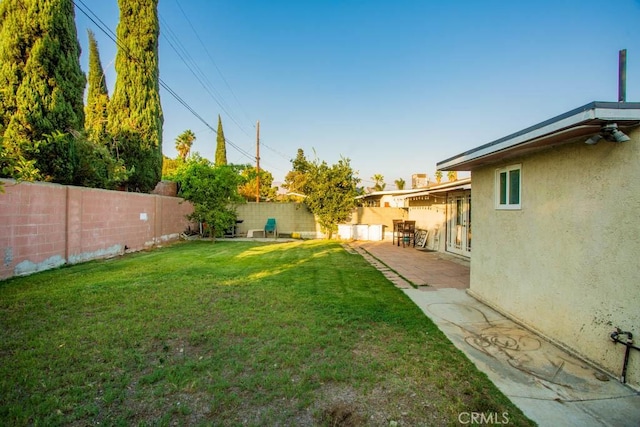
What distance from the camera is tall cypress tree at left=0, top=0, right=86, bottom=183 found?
26.9ft

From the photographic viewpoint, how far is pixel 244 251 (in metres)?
12.0

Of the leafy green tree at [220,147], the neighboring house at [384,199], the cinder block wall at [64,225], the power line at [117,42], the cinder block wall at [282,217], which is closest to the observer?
the cinder block wall at [64,225]

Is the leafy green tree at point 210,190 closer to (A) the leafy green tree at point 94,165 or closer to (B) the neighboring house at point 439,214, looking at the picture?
(A) the leafy green tree at point 94,165

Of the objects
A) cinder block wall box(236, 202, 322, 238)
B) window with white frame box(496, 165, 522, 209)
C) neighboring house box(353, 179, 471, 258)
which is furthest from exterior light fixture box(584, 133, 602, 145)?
cinder block wall box(236, 202, 322, 238)

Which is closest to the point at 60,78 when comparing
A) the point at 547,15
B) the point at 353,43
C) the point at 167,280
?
the point at 167,280

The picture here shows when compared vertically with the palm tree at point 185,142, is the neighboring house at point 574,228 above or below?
below

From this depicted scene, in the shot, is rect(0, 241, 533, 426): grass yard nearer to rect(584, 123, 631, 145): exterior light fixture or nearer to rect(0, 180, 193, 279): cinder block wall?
rect(0, 180, 193, 279): cinder block wall

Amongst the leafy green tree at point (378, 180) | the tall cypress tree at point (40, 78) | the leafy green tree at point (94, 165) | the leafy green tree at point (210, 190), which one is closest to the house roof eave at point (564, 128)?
the tall cypress tree at point (40, 78)

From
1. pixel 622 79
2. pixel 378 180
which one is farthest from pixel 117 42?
pixel 378 180

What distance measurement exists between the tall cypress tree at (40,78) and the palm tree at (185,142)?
27991mm

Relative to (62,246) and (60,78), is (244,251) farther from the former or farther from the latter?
(60,78)

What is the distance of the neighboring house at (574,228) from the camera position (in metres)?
2.96

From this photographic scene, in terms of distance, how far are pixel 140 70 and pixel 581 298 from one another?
17130 mm

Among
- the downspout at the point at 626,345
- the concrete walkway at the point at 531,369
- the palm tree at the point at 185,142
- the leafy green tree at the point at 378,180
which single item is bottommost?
the concrete walkway at the point at 531,369
